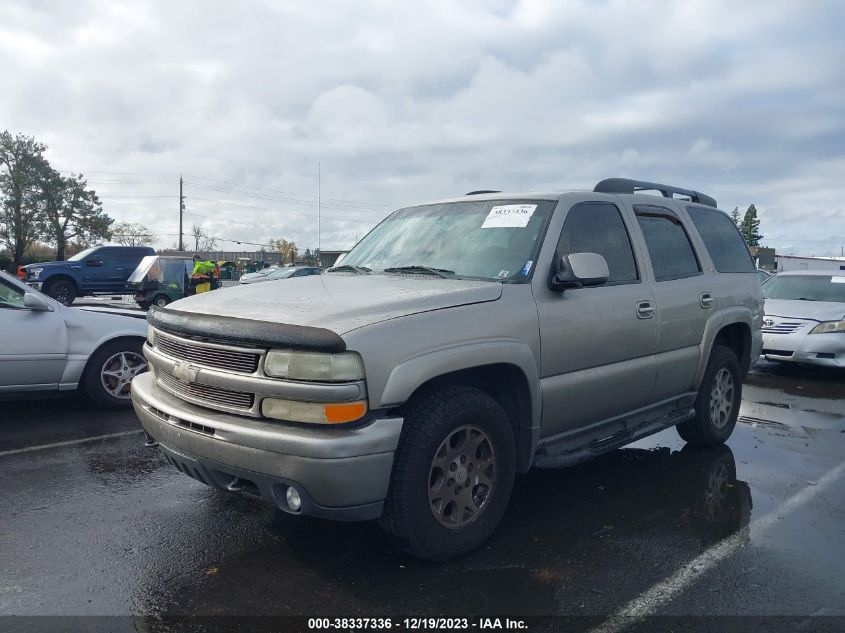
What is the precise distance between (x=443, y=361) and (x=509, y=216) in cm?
143

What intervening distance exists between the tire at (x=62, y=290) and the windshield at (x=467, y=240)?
746 inches

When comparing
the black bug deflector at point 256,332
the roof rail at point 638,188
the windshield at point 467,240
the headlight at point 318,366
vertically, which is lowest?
the headlight at point 318,366

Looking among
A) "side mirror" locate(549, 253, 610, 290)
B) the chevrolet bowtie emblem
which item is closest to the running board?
"side mirror" locate(549, 253, 610, 290)

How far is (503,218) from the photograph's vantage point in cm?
422

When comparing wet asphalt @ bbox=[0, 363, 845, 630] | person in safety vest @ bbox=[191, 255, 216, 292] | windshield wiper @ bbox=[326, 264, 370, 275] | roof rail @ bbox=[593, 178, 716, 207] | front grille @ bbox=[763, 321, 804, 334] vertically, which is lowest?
wet asphalt @ bbox=[0, 363, 845, 630]

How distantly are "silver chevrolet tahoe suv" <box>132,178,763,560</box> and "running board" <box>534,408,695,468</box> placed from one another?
2cm

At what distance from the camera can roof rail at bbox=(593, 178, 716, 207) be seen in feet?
15.6

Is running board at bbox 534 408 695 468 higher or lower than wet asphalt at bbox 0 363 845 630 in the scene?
higher

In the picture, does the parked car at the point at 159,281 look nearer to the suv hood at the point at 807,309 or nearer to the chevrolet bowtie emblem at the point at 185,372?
the suv hood at the point at 807,309

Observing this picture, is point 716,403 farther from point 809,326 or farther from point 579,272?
point 809,326

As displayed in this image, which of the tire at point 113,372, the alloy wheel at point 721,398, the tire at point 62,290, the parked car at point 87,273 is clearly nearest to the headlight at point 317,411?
the alloy wheel at point 721,398

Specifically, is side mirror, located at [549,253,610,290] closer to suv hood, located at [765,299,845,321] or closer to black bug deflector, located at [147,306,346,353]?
black bug deflector, located at [147,306,346,353]

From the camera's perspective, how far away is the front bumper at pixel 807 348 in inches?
344

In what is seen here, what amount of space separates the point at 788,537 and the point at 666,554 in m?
0.82
